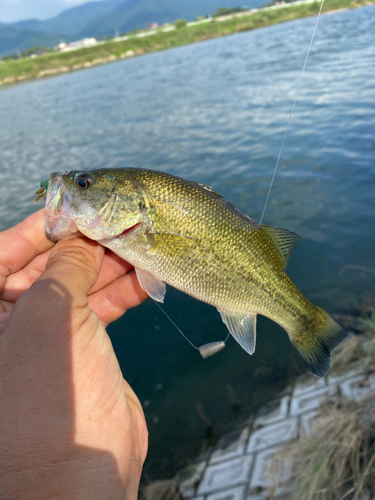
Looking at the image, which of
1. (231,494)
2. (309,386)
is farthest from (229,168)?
(231,494)

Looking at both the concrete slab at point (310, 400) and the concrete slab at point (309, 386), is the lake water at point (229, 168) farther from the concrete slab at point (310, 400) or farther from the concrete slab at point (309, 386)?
the concrete slab at point (310, 400)

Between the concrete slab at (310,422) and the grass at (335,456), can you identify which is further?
the concrete slab at (310,422)

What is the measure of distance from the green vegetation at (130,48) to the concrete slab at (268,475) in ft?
192

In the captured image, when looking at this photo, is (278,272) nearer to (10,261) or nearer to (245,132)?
(10,261)

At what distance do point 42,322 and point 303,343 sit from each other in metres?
2.19

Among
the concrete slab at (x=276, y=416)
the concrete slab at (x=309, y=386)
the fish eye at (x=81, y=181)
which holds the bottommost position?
the concrete slab at (x=276, y=416)

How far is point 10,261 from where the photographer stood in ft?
9.82

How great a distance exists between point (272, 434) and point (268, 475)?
49 centimetres

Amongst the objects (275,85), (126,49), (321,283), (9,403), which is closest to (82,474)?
(9,403)

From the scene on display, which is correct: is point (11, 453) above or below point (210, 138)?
below

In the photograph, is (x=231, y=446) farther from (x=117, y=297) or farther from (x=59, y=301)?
(x=59, y=301)

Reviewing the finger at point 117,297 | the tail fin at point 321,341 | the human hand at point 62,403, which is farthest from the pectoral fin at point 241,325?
the human hand at point 62,403

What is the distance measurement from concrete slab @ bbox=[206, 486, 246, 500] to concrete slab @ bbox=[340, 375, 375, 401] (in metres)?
1.54

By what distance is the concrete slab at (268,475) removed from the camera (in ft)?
10.3
